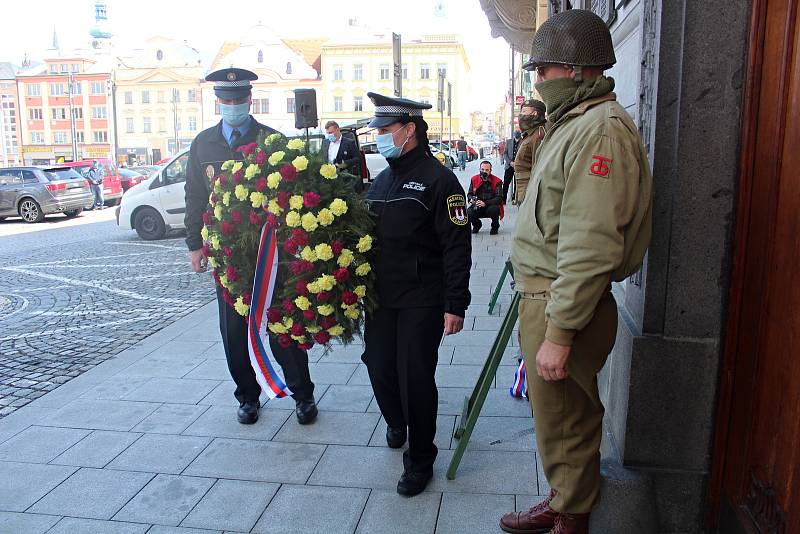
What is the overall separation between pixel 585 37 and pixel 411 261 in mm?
1441

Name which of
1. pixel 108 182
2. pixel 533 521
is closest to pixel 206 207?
pixel 533 521

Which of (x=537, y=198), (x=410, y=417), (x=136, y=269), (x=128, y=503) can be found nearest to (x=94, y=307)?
(x=136, y=269)

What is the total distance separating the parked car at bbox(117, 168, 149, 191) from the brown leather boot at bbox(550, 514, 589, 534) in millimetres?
29316

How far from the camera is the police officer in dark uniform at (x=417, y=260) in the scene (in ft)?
11.7

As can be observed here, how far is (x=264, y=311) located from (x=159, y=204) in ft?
40.4

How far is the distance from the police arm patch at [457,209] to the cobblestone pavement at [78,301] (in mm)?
3544

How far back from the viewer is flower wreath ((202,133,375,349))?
3.69 m

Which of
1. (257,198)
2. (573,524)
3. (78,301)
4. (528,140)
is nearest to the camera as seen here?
(573,524)

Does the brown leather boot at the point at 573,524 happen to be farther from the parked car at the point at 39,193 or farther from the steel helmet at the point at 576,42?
the parked car at the point at 39,193

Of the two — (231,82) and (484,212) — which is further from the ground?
(231,82)

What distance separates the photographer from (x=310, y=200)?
3725 millimetres

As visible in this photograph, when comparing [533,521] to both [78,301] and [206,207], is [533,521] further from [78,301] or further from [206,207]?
[78,301]

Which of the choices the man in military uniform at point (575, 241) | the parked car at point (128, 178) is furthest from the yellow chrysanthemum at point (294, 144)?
the parked car at point (128, 178)

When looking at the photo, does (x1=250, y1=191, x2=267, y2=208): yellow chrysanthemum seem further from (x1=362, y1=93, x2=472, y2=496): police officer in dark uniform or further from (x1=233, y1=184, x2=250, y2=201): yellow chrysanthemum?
(x1=362, y1=93, x2=472, y2=496): police officer in dark uniform
